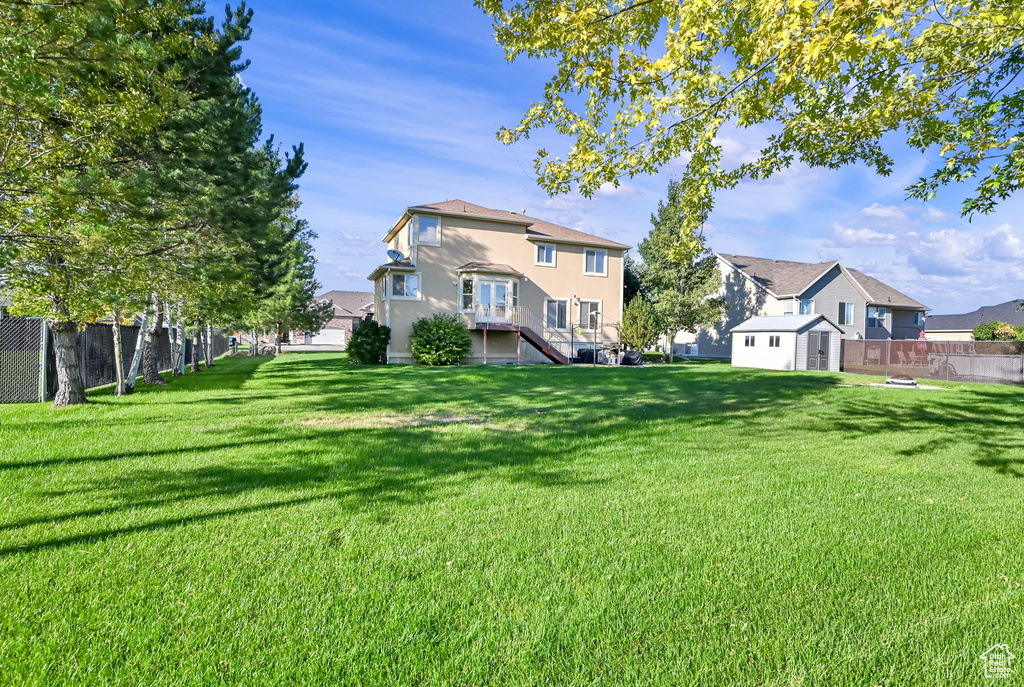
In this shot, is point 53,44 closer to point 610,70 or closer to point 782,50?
point 610,70

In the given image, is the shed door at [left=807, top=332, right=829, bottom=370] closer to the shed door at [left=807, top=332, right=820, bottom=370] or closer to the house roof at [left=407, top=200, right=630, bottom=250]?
the shed door at [left=807, top=332, right=820, bottom=370]

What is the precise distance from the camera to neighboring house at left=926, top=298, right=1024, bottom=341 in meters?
42.1

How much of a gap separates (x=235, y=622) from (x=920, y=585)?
156 inches

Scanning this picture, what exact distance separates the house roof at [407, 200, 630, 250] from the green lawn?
18.6m

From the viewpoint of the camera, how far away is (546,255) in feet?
87.8

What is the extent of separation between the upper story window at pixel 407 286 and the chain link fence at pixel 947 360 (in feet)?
66.8

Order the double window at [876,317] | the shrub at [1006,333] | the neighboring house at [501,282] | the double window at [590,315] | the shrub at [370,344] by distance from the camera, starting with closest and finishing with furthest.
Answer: the shrub at [370,344]
the neighboring house at [501,282]
the shrub at [1006,333]
the double window at [590,315]
the double window at [876,317]

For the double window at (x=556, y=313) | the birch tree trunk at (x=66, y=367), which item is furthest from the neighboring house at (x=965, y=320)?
the birch tree trunk at (x=66, y=367)

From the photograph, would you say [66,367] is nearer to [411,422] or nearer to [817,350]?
[411,422]

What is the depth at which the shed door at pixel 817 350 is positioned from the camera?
922 inches

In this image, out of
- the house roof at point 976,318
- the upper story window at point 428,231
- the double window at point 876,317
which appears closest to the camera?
the upper story window at point 428,231

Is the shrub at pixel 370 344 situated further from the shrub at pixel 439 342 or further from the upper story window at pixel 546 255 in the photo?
the upper story window at pixel 546 255

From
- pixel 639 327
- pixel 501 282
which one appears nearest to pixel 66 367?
pixel 501 282

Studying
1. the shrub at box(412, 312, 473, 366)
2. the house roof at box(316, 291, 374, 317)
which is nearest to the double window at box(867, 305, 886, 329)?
the shrub at box(412, 312, 473, 366)
